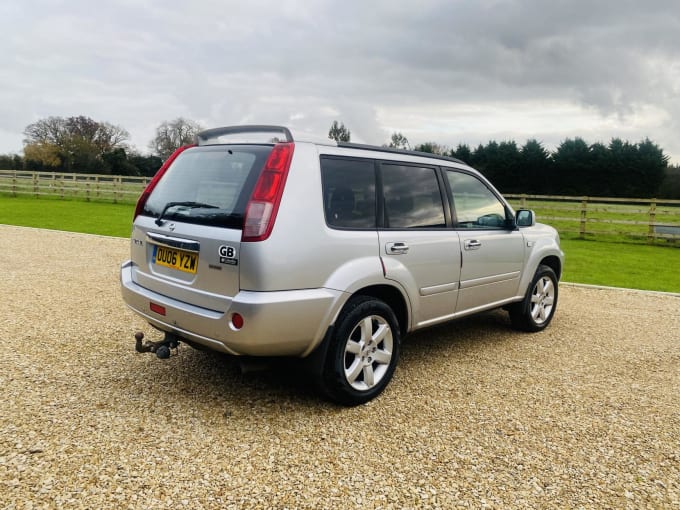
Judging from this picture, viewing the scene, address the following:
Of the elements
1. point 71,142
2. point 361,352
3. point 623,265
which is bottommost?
point 623,265

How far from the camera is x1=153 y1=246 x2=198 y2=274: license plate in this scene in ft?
10.1

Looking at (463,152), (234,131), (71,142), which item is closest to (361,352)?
(234,131)

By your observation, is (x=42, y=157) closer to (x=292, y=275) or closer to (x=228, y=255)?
(x=228, y=255)

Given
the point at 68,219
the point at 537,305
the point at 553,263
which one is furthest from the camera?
the point at 68,219

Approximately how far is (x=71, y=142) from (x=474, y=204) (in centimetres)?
4959

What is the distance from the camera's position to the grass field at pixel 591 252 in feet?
29.5

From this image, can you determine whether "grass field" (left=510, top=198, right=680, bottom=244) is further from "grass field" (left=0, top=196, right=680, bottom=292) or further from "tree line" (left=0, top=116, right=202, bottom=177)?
"tree line" (left=0, top=116, right=202, bottom=177)

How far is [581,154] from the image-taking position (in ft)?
130

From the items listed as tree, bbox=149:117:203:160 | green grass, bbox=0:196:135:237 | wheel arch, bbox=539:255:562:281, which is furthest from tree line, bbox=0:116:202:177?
wheel arch, bbox=539:255:562:281

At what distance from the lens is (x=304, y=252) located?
2908 millimetres

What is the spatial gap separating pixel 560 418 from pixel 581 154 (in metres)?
41.5

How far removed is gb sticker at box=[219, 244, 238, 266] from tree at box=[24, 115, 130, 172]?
154 ft

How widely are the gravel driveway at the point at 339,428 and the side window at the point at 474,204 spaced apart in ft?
4.02

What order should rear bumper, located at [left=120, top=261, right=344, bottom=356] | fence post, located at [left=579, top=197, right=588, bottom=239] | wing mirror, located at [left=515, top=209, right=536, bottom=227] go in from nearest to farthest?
rear bumper, located at [left=120, top=261, right=344, bottom=356]
wing mirror, located at [left=515, top=209, right=536, bottom=227]
fence post, located at [left=579, top=197, right=588, bottom=239]
